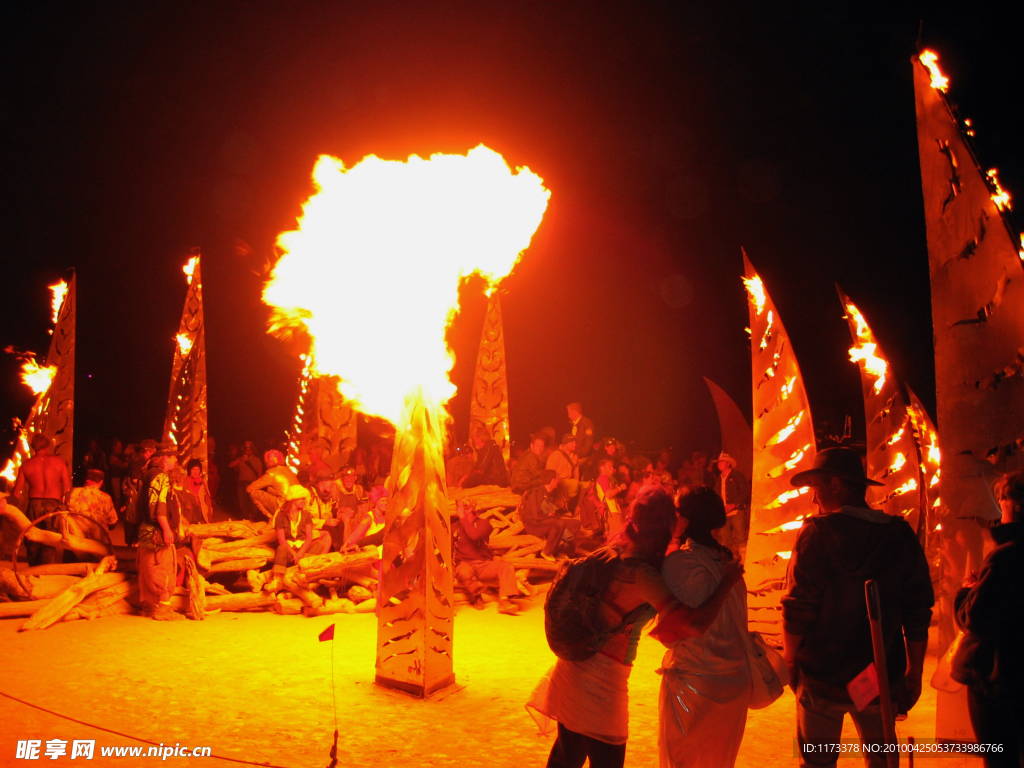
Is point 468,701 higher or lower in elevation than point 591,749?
lower

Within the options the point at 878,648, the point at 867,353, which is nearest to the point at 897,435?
the point at 867,353

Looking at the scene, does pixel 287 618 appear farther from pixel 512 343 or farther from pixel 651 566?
pixel 512 343

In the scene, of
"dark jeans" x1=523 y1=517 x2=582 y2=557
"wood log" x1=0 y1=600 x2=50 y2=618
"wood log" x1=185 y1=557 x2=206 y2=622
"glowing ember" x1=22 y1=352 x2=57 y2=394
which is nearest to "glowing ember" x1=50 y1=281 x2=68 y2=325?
"glowing ember" x1=22 y1=352 x2=57 y2=394

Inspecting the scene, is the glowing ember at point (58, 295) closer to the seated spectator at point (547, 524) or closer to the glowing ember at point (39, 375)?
the glowing ember at point (39, 375)

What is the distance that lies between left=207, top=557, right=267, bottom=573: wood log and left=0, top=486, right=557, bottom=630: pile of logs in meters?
0.01

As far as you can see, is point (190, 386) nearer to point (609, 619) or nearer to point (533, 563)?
point (533, 563)

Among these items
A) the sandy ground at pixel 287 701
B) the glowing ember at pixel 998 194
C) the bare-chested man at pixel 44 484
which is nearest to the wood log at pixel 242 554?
the sandy ground at pixel 287 701

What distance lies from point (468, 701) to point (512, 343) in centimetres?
2502

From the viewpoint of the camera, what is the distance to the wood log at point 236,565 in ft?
31.7

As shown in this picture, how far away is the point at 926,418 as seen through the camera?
9766mm

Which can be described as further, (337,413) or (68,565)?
(337,413)

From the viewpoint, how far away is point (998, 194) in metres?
4.57

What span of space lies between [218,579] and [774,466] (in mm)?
7644

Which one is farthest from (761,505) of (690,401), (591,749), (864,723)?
(690,401)
